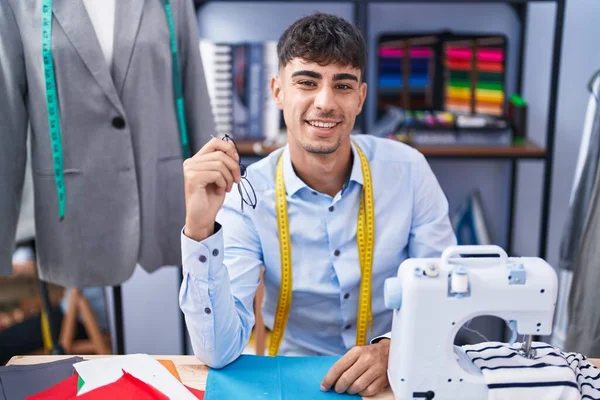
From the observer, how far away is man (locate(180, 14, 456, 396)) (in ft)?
5.28

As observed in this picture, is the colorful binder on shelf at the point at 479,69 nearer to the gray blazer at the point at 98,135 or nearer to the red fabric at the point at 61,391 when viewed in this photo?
the gray blazer at the point at 98,135

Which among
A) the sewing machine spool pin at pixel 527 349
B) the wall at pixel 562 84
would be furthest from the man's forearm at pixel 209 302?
the wall at pixel 562 84

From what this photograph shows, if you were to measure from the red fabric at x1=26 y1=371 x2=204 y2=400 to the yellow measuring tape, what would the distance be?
1.49 ft

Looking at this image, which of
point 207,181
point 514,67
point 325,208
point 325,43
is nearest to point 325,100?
point 325,43

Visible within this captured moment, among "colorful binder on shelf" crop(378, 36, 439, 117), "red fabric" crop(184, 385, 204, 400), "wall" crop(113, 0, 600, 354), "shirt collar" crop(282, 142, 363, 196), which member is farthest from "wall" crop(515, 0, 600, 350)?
"red fabric" crop(184, 385, 204, 400)

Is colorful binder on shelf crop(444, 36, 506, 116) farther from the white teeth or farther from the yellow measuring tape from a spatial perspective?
the white teeth

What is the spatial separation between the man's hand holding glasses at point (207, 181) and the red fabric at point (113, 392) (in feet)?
1.01

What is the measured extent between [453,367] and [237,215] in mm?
695

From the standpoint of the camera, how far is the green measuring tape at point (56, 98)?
184cm

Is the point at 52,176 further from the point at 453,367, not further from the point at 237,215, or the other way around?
the point at 453,367

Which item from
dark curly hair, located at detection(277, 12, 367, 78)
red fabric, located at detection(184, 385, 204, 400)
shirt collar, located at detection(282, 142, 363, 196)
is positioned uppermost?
dark curly hair, located at detection(277, 12, 367, 78)

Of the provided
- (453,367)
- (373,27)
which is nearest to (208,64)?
(373,27)

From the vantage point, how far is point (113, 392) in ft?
4.18

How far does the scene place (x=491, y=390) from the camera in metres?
1.20
